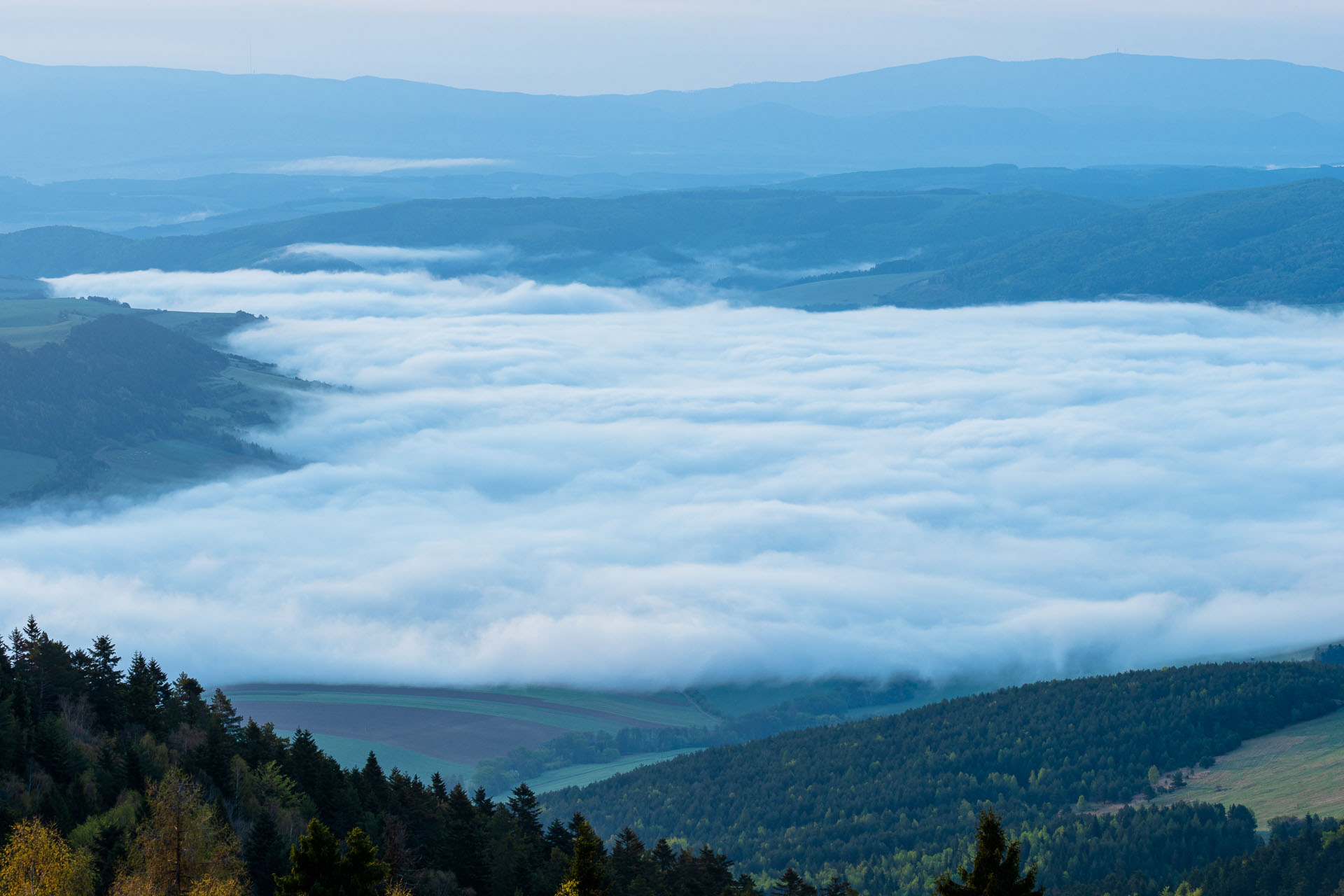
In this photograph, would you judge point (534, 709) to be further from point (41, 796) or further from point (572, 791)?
point (41, 796)

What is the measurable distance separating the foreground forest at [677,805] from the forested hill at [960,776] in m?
0.23

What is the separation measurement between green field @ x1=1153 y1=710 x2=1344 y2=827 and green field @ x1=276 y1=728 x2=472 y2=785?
66.8 metres

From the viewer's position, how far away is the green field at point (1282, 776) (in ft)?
349

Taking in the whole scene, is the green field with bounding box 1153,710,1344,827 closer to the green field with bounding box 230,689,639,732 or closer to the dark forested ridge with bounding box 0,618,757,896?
the dark forested ridge with bounding box 0,618,757,896

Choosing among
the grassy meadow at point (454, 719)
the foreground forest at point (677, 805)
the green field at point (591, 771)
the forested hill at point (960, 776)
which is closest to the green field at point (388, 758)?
the grassy meadow at point (454, 719)

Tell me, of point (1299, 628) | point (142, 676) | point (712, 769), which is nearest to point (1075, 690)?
point (712, 769)

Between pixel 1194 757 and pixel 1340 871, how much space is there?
130 ft

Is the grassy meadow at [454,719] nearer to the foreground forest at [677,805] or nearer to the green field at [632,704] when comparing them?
the green field at [632,704]

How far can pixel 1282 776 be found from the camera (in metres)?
116

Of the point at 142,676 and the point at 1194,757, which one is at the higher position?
the point at 142,676

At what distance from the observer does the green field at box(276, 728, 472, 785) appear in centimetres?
14225

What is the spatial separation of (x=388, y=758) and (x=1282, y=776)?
271 ft

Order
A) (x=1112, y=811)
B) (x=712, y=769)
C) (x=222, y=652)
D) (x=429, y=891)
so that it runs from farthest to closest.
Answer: (x=222, y=652) → (x=712, y=769) → (x=1112, y=811) → (x=429, y=891)

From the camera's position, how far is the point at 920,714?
451 feet
